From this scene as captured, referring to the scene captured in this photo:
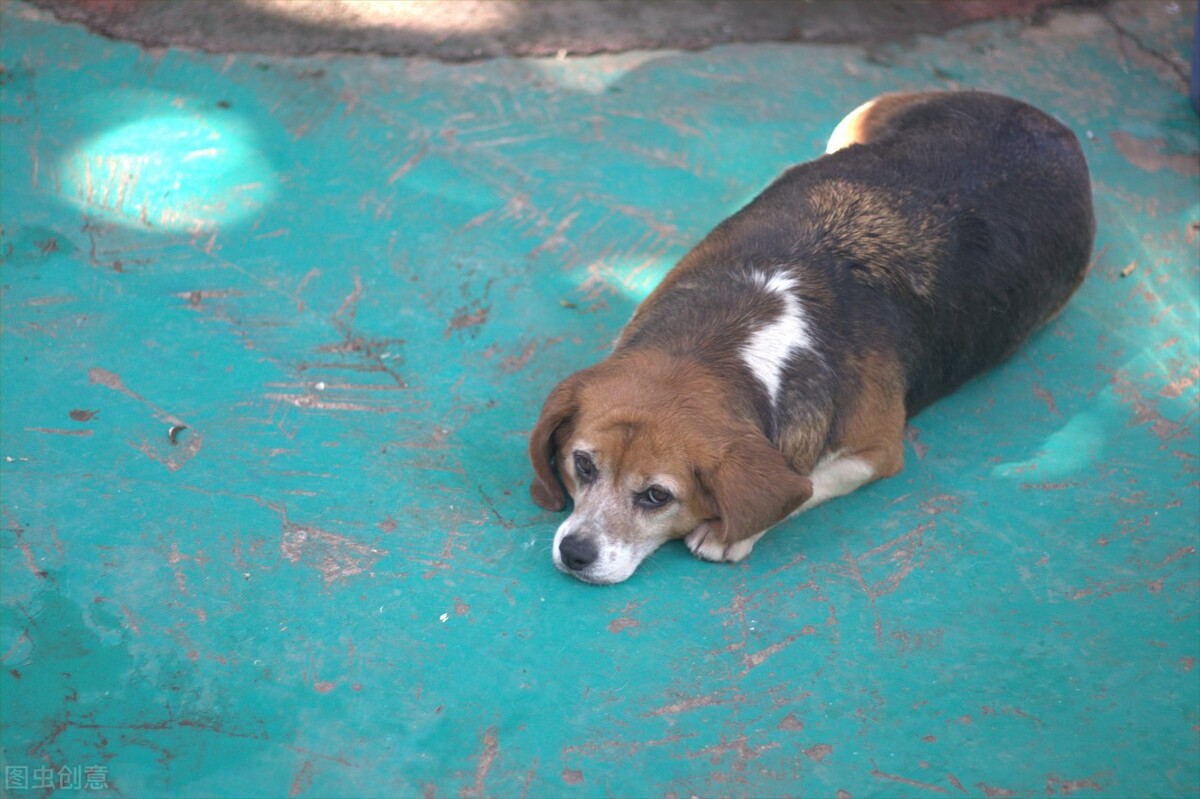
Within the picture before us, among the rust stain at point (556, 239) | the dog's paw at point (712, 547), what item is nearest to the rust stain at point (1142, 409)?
the dog's paw at point (712, 547)

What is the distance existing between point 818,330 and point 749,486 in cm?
83

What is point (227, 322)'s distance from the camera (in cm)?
467

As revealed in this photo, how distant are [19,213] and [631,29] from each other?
371 centimetres

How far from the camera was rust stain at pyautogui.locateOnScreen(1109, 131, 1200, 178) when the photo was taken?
20.4 ft

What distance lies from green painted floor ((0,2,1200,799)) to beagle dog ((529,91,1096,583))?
0.79 feet

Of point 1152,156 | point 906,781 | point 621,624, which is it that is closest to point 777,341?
point 621,624

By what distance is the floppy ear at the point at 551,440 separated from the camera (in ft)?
12.4

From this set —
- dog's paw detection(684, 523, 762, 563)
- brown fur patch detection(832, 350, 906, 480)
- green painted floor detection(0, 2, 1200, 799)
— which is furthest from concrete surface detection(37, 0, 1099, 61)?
dog's paw detection(684, 523, 762, 563)

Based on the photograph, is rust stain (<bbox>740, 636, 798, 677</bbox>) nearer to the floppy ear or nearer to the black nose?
the black nose

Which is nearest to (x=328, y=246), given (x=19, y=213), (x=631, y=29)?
(x=19, y=213)

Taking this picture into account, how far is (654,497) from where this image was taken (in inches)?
146

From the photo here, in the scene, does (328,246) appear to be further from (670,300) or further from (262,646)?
(262,646)

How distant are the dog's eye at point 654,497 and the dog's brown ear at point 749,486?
136 millimetres

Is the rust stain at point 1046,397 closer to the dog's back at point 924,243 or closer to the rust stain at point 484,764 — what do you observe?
the dog's back at point 924,243
